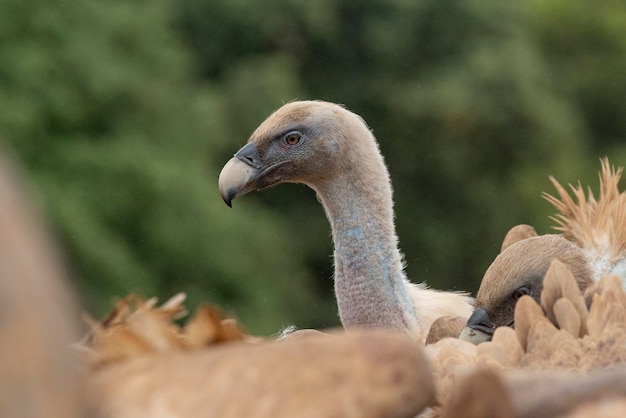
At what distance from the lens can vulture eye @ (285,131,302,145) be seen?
213 inches

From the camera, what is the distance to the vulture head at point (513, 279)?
13.9 feet

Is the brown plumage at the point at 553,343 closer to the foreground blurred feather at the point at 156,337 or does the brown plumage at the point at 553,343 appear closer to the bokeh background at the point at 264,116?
the foreground blurred feather at the point at 156,337

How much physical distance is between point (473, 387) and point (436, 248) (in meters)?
25.1

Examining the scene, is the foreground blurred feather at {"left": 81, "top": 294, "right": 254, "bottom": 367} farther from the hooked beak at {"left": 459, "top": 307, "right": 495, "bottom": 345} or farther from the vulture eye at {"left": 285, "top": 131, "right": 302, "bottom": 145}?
the vulture eye at {"left": 285, "top": 131, "right": 302, "bottom": 145}

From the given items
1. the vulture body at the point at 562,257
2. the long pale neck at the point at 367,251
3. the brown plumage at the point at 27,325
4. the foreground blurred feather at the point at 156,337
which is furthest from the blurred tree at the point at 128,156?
the brown plumage at the point at 27,325

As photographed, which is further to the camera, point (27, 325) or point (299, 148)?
point (299, 148)

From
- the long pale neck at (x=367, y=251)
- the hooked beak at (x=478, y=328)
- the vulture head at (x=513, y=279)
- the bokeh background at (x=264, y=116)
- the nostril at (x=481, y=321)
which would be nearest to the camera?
the hooked beak at (x=478, y=328)

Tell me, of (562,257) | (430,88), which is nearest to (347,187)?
(562,257)

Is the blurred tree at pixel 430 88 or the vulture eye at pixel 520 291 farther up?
the blurred tree at pixel 430 88

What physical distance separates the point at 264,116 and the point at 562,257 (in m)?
→ 20.1

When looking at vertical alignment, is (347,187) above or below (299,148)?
below

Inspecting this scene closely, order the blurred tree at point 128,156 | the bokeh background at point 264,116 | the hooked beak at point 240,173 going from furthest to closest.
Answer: the bokeh background at point 264,116, the blurred tree at point 128,156, the hooked beak at point 240,173

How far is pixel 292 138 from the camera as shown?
17.8 ft

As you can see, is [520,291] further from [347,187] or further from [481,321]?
[347,187]
